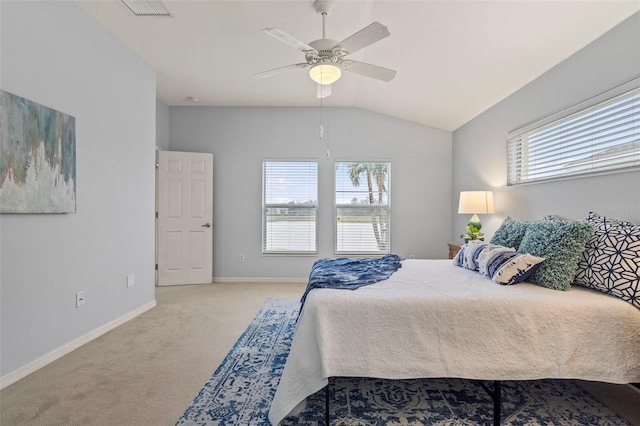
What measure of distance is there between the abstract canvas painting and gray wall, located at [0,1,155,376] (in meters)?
0.08

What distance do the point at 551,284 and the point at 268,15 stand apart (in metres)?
2.93

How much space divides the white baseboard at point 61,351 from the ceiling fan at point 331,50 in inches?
108

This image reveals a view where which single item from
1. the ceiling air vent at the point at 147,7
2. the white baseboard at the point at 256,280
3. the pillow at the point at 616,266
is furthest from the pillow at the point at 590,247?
the white baseboard at the point at 256,280

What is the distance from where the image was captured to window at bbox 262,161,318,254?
5145 millimetres

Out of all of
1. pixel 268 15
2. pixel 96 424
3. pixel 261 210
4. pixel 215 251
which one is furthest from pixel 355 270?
pixel 215 251

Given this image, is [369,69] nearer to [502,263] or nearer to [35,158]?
[502,263]

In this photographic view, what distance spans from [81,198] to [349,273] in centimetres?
240

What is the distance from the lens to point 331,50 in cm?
232

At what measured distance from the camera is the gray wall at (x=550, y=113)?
85.6 inches

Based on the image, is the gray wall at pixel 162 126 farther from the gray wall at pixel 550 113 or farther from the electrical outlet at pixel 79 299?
the gray wall at pixel 550 113

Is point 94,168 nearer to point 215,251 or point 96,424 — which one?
point 96,424

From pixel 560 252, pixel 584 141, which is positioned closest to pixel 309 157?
pixel 584 141

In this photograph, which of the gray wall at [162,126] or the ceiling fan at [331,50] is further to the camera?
the gray wall at [162,126]

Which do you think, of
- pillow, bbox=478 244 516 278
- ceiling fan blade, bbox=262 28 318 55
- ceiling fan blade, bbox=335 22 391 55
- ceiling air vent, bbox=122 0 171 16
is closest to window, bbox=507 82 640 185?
pillow, bbox=478 244 516 278
